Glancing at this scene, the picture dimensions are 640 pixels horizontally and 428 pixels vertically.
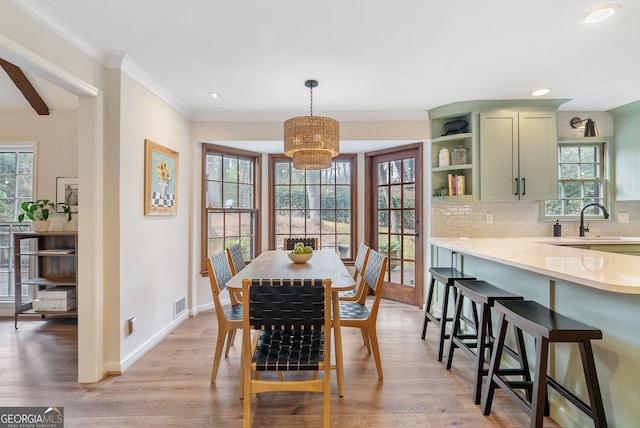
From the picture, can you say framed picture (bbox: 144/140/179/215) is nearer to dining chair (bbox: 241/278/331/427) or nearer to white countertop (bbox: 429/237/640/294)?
dining chair (bbox: 241/278/331/427)

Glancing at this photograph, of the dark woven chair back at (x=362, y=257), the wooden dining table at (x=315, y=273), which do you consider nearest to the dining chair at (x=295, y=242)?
the wooden dining table at (x=315, y=273)

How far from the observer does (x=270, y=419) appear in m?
1.78

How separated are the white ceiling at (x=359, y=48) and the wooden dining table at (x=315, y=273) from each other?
5.41 feet

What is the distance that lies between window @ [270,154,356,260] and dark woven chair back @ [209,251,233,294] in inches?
74.0

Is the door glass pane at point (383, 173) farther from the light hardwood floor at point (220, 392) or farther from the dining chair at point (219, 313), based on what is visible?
the dining chair at point (219, 313)

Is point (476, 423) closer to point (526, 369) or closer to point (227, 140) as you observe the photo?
point (526, 369)

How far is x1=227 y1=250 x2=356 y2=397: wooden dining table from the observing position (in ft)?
6.05

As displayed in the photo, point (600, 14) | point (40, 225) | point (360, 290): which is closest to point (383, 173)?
point (360, 290)

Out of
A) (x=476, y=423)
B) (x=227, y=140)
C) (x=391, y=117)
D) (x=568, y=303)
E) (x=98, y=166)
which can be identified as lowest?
(x=476, y=423)

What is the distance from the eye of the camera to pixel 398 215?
405 centimetres

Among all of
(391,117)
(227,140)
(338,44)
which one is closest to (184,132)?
(227,140)

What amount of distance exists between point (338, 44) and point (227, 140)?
199 cm

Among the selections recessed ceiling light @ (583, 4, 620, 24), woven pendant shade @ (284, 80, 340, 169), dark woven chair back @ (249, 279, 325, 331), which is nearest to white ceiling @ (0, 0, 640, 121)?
recessed ceiling light @ (583, 4, 620, 24)

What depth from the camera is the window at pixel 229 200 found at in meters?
3.78
